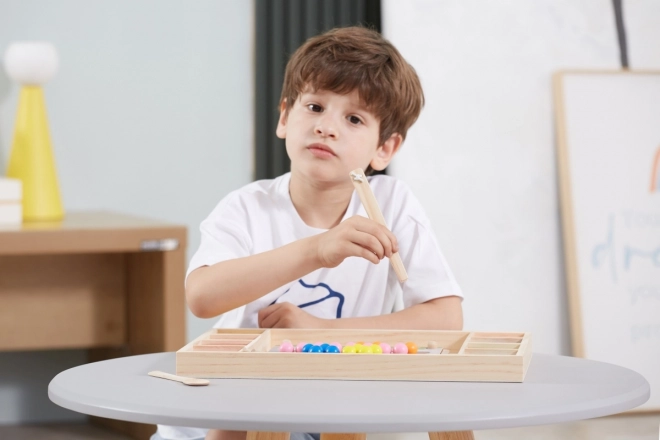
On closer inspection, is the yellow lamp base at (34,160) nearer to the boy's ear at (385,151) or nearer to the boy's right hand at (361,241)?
the boy's ear at (385,151)

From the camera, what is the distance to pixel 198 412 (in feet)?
2.29

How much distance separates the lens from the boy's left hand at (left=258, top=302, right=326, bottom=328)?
1.08 m

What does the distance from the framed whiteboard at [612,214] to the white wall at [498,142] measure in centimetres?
6

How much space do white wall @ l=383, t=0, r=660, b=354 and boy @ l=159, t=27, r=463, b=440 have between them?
1134mm

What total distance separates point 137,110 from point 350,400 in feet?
5.59

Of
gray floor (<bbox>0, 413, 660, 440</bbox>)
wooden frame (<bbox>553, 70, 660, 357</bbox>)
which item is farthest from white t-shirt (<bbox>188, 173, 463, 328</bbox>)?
wooden frame (<bbox>553, 70, 660, 357</bbox>)

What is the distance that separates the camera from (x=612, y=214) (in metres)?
2.51

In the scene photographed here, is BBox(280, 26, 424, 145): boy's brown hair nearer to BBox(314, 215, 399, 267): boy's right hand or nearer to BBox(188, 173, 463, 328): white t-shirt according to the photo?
BBox(188, 173, 463, 328): white t-shirt

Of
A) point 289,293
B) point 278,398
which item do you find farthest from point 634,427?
point 278,398

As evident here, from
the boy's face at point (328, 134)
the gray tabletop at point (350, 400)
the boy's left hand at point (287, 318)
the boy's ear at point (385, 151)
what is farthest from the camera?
the boy's ear at point (385, 151)

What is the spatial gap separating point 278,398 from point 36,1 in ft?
5.83

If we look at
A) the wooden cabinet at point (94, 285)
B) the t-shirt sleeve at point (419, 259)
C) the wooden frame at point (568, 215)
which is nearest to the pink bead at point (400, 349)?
the t-shirt sleeve at point (419, 259)

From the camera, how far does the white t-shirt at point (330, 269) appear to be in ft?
4.03

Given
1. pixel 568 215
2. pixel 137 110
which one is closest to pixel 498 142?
pixel 568 215
